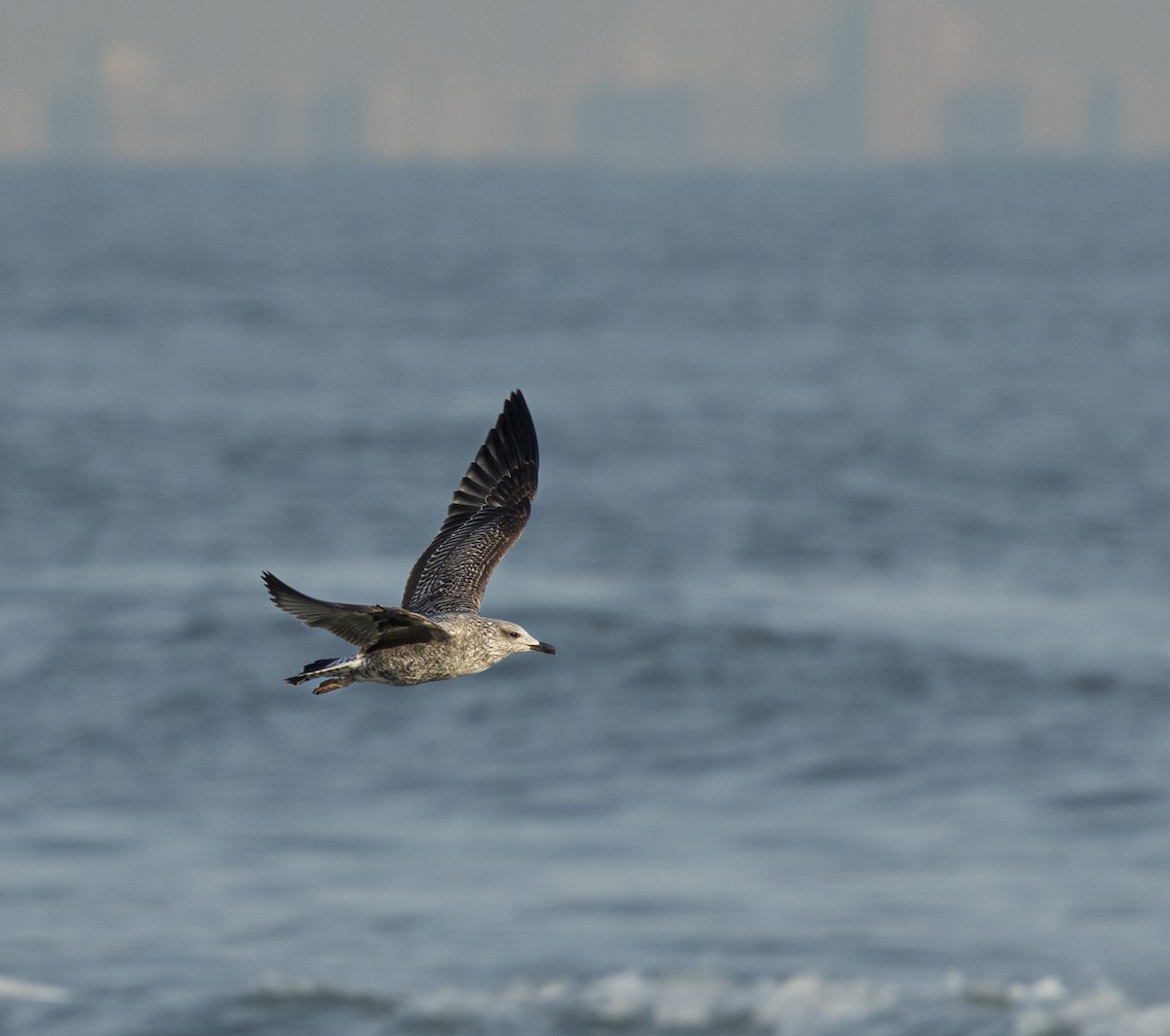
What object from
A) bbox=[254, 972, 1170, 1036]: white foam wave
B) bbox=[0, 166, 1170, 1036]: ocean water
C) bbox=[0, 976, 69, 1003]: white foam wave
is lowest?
bbox=[254, 972, 1170, 1036]: white foam wave

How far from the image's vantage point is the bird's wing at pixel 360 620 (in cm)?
1086

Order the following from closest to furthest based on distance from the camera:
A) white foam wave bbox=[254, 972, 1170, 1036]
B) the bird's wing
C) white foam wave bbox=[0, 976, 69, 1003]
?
the bird's wing
white foam wave bbox=[254, 972, 1170, 1036]
white foam wave bbox=[0, 976, 69, 1003]

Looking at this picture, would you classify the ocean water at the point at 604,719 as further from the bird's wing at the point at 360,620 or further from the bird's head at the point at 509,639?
the bird's wing at the point at 360,620

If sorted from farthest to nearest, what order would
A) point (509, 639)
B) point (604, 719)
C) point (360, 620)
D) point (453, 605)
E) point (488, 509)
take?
point (604, 719)
point (488, 509)
point (453, 605)
point (509, 639)
point (360, 620)

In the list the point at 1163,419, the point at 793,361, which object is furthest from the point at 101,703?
the point at 793,361

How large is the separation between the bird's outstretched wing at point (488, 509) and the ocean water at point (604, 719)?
1716 centimetres

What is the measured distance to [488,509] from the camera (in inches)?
598

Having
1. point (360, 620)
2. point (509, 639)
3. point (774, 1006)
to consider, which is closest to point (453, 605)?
point (509, 639)

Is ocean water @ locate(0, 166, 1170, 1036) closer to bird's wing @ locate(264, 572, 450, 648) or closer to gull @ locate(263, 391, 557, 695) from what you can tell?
gull @ locate(263, 391, 557, 695)

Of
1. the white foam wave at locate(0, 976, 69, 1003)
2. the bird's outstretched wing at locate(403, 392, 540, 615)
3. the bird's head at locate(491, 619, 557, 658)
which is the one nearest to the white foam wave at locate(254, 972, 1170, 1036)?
the white foam wave at locate(0, 976, 69, 1003)

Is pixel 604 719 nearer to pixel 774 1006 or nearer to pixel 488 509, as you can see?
pixel 774 1006

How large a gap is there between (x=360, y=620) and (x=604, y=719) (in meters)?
32.3

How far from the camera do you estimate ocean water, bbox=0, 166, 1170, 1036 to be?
31.9 metres

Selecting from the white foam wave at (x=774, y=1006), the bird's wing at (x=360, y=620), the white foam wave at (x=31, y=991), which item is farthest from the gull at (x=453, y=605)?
the white foam wave at (x=31, y=991)
